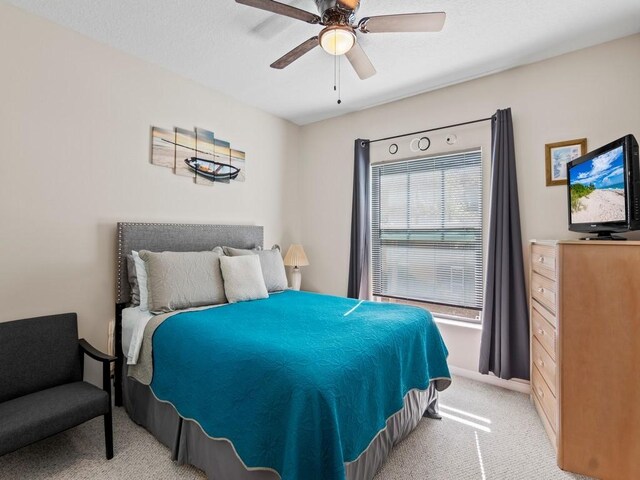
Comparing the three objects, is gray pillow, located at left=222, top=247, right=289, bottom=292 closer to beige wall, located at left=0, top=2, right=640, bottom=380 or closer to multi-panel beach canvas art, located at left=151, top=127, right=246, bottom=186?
beige wall, located at left=0, top=2, right=640, bottom=380

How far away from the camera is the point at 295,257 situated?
13.2 ft

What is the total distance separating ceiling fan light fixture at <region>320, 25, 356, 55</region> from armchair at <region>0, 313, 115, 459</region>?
7.79 feet

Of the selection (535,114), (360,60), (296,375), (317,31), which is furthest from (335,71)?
(296,375)

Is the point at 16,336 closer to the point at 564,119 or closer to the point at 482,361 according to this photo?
the point at 482,361

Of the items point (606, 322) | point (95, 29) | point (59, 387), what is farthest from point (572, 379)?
point (95, 29)

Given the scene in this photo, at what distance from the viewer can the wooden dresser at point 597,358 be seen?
1722 mm

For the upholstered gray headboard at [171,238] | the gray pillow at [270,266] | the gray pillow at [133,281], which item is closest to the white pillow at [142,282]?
the gray pillow at [133,281]

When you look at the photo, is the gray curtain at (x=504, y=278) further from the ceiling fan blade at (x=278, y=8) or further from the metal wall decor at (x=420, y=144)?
the ceiling fan blade at (x=278, y=8)

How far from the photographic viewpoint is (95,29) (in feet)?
8.00

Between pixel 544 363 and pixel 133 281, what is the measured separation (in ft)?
10.5

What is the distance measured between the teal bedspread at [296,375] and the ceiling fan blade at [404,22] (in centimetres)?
180

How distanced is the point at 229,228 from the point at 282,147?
146 centimetres

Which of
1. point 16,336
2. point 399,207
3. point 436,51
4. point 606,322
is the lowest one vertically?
point 16,336

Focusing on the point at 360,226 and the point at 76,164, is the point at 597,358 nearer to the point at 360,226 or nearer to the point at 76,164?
the point at 360,226
